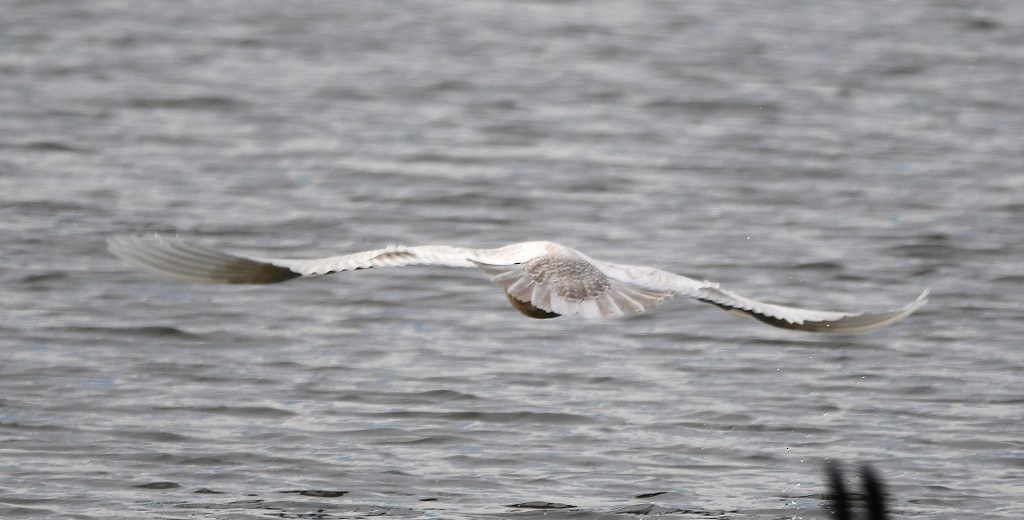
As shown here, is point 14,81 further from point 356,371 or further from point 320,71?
point 356,371

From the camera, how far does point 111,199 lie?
11.9 m

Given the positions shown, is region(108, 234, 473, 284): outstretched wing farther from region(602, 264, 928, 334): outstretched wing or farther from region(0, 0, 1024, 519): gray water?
region(0, 0, 1024, 519): gray water

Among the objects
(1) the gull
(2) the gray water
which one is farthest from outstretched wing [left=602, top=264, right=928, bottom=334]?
(2) the gray water

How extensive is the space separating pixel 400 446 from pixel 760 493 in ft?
4.82

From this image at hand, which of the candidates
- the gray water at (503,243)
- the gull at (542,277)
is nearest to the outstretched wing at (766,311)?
the gull at (542,277)

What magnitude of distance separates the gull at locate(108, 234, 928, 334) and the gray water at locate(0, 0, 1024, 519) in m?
0.96

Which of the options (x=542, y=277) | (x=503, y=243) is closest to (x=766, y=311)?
(x=542, y=277)

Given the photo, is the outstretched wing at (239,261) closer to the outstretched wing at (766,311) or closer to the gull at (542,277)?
the gull at (542,277)

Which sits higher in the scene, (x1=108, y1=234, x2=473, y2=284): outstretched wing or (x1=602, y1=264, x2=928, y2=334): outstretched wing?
(x1=108, y1=234, x2=473, y2=284): outstretched wing

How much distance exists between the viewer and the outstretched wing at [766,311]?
6.22m

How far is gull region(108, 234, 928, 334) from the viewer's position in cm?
615

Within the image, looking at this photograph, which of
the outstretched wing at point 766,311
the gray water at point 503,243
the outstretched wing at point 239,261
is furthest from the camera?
the gray water at point 503,243

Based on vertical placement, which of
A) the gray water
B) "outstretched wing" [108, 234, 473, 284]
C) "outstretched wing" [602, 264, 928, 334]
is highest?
"outstretched wing" [108, 234, 473, 284]

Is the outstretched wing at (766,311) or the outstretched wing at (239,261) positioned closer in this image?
the outstretched wing at (239,261)
